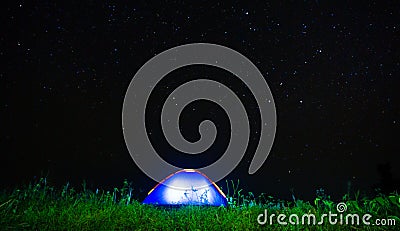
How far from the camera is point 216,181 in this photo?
1304 cm

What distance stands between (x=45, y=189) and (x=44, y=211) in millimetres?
1101

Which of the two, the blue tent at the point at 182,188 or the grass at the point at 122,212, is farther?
the blue tent at the point at 182,188

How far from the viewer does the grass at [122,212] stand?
4.71m

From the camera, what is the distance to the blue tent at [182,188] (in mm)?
12094

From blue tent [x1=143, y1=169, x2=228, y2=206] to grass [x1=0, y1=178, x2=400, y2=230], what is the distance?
5.78 m

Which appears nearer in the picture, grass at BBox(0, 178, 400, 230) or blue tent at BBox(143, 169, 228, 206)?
grass at BBox(0, 178, 400, 230)

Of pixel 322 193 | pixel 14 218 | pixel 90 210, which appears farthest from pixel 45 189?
pixel 322 193

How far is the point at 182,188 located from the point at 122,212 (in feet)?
23.3

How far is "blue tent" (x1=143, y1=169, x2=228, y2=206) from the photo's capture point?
12.1 m

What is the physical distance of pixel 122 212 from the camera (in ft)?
18.2

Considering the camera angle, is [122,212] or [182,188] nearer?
[122,212]

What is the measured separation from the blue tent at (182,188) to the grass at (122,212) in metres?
5.78

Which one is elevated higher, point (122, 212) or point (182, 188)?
point (122, 212)

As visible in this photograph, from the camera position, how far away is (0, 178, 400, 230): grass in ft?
15.5
